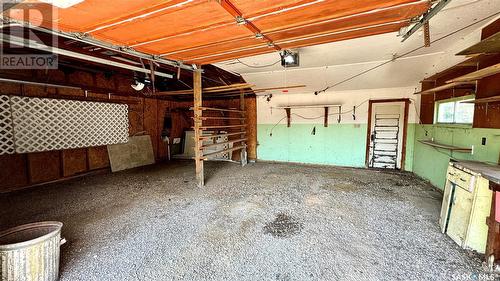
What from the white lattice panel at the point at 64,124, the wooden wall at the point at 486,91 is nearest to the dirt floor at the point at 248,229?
the white lattice panel at the point at 64,124

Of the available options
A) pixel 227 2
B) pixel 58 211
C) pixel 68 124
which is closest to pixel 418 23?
pixel 227 2

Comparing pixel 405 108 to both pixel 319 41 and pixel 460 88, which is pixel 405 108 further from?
pixel 319 41

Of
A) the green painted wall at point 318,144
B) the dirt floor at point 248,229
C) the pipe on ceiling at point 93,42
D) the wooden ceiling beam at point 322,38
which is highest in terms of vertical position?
the wooden ceiling beam at point 322,38

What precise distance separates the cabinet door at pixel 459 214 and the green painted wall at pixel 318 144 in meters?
3.41

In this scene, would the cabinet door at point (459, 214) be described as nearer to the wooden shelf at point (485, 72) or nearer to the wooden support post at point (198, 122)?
the wooden shelf at point (485, 72)

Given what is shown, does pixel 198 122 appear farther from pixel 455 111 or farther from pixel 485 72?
pixel 455 111

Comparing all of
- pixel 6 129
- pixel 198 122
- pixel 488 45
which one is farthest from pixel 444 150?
pixel 6 129

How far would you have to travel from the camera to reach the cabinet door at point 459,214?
2.00 meters

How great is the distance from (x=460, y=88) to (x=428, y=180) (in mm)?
1852

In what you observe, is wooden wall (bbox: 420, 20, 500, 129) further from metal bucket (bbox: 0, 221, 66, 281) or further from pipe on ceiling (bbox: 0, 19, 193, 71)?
metal bucket (bbox: 0, 221, 66, 281)

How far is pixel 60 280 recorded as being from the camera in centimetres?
164

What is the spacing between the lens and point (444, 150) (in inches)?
141

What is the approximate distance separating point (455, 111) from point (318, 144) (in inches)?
116

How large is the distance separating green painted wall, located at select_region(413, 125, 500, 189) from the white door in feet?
1.27
